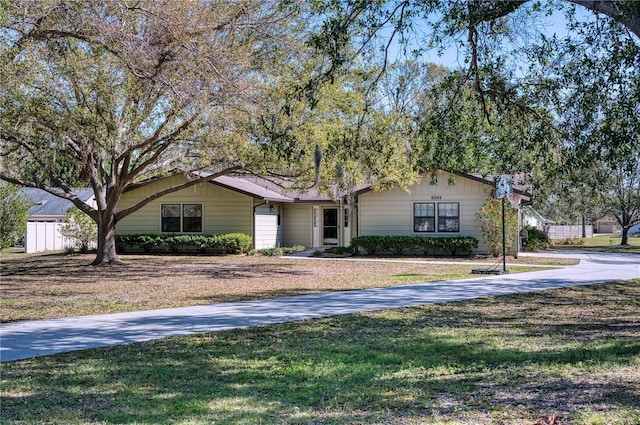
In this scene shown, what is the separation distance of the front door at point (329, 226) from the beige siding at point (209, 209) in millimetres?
4471

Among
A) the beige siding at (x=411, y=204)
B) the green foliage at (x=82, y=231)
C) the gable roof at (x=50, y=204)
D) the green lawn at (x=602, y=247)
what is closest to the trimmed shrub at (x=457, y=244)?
the beige siding at (x=411, y=204)

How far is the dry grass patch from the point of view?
11203 millimetres

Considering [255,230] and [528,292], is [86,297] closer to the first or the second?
[528,292]

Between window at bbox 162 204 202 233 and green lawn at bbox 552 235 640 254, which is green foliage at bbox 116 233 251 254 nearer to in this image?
window at bbox 162 204 202 233

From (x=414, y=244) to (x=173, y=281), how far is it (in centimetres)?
1196

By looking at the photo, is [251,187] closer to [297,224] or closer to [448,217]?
[297,224]

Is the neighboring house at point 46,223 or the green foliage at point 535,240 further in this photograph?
the neighboring house at point 46,223

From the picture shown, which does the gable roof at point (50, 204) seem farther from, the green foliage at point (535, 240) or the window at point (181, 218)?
the green foliage at point (535, 240)

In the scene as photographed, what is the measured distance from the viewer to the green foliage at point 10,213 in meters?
22.6

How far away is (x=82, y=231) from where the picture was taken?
91.0ft

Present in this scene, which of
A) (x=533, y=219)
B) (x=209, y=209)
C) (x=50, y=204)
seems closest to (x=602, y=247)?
(x=533, y=219)

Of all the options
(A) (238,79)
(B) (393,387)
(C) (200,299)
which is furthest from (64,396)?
(A) (238,79)

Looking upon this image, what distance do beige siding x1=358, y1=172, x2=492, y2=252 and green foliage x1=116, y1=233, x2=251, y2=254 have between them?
5273 millimetres

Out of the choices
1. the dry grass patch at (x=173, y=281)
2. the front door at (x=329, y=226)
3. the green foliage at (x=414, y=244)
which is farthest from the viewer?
the front door at (x=329, y=226)
